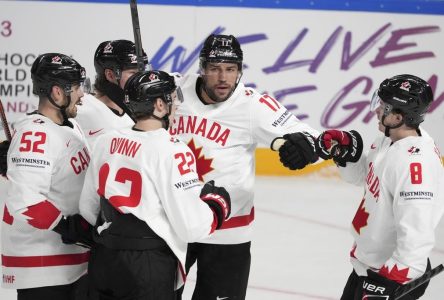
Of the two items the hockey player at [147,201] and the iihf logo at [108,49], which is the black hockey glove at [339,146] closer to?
the hockey player at [147,201]

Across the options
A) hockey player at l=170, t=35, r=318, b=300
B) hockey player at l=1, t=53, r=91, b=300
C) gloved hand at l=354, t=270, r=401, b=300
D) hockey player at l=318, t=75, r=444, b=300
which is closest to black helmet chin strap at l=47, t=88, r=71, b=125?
hockey player at l=1, t=53, r=91, b=300

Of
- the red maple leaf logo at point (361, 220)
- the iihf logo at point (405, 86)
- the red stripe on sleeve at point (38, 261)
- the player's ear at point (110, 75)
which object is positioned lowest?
the red stripe on sleeve at point (38, 261)

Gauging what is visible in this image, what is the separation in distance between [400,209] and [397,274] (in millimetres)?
213

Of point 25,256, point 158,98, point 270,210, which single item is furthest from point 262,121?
point 270,210

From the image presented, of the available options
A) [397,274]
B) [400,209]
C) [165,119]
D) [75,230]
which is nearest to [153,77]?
[165,119]

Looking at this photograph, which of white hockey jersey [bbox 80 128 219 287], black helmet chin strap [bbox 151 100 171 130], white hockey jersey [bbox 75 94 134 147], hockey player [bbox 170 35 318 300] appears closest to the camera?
white hockey jersey [bbox 80 128 219 287]

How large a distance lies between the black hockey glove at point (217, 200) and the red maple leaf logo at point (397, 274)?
565 mm

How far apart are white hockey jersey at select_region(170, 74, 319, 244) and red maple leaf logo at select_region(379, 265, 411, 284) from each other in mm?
795

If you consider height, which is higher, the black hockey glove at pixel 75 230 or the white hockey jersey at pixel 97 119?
the white hockey jersey at pixel 97 119

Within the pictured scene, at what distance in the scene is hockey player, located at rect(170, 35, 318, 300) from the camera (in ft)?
11.5

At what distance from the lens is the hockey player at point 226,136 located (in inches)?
138

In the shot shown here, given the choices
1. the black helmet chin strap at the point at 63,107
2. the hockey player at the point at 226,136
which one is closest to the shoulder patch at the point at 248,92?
the hockey player at the point at 226,136

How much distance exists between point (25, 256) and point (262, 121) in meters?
1.08

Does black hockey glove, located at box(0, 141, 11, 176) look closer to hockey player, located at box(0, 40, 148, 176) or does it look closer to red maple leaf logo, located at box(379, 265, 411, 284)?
hockey player, located at box(0, 40, 148, 176)
